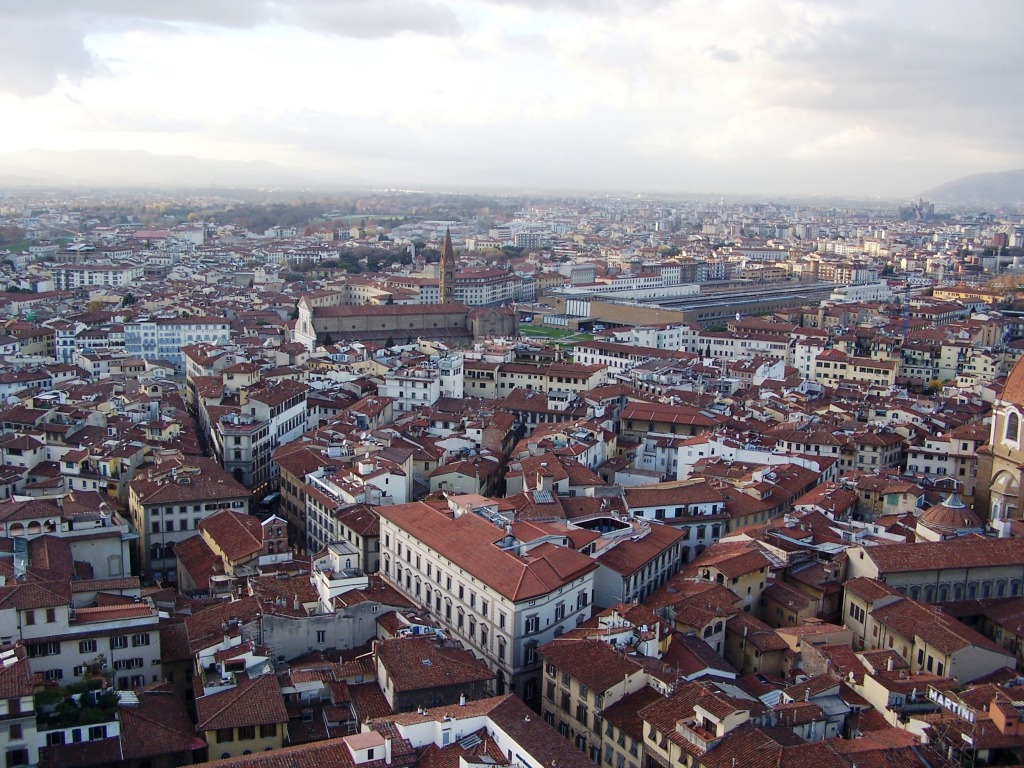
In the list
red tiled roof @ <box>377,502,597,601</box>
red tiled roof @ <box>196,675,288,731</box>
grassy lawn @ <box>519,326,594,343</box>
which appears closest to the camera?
red tiled roof @ <box>196,675,288,731</box>

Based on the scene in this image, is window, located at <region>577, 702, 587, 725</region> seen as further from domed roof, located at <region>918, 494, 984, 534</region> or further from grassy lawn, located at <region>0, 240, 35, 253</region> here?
grassy lawn, located at <region>0, 240, 35, 253</region>

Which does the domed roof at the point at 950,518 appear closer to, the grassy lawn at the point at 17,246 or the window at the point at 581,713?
the window at the point at 581,713

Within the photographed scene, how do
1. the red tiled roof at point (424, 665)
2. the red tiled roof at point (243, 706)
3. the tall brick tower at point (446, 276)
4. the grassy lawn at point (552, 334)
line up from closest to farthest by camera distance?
the red tiled roof at point (243, 706)
the red tiled roof at point (424, 665)
the grassy lawn at point (552, 334)
the tall brick tower at point (446, 276)

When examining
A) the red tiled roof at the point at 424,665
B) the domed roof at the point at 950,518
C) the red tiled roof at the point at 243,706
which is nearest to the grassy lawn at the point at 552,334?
the domed roof at the point at 950,518

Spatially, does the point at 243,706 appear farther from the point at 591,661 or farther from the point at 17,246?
the point at 17,246

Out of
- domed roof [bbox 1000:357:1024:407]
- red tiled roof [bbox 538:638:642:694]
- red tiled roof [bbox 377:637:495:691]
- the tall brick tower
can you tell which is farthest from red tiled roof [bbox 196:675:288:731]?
the tall brick tower

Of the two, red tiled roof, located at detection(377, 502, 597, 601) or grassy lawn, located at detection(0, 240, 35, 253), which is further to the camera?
grassy lawn, located at detection(0, 240, 35, 253)
